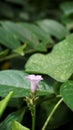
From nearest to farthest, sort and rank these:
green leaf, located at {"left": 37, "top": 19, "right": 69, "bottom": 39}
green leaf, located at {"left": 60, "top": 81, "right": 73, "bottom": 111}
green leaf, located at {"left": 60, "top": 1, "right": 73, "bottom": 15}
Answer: green leaf, located at {"left": 60, "top": 81, "right": 73, "bottom": 111} → green leaf, located at {"left": 37, "top": 19, "right": 69, "bottom": 39} → green leaf, located at {"left": 60, "top": 1, "right": 73, "bottom": 15}

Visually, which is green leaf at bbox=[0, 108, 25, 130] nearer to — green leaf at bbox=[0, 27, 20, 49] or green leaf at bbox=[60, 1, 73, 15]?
green leaf at bbox=[0, 27, 20, 49]

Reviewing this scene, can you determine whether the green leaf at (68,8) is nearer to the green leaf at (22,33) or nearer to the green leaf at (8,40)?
the green leaf at (22,33)

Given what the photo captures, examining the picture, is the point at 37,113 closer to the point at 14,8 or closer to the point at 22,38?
the point at 22,38

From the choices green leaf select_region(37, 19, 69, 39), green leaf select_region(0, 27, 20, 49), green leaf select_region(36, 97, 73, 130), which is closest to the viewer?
green leaf select_region(36, 97, 73, 130)

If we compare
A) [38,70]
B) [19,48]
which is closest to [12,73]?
[38,70]

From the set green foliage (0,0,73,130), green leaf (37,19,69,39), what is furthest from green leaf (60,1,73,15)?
green foliage (0,0,73,130)

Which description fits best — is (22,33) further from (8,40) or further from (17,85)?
(17,85)
